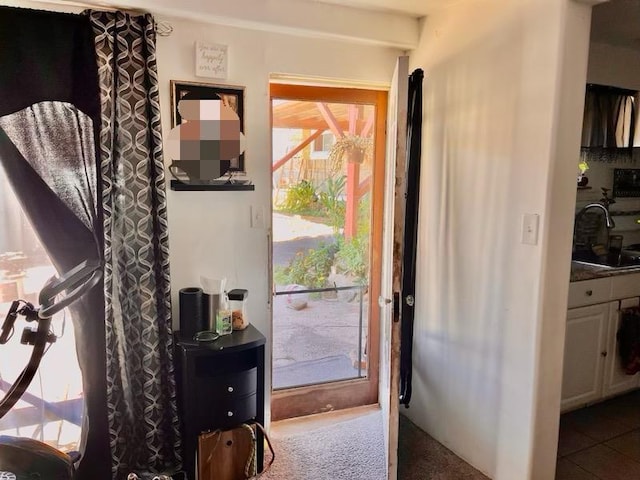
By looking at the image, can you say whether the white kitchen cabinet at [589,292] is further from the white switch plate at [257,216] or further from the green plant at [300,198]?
the white switch plate at [257,216]

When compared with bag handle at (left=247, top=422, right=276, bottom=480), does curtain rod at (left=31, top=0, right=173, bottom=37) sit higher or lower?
higher

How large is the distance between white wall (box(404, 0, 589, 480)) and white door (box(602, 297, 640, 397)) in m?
1.04

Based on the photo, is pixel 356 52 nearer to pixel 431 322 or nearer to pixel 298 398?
pixel 431 322

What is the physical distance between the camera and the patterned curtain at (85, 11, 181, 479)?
201cm

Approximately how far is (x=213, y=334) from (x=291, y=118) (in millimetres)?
1226

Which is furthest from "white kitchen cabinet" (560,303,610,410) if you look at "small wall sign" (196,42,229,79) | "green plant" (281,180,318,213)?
"small wall sign" (196,42,229,79)

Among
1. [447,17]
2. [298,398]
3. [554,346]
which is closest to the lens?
[554,346]

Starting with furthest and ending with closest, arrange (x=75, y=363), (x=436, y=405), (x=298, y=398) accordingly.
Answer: (x=298, y=398)
(x=436, y=405)
(x=75, y=363)

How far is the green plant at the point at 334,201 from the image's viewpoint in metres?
2.74

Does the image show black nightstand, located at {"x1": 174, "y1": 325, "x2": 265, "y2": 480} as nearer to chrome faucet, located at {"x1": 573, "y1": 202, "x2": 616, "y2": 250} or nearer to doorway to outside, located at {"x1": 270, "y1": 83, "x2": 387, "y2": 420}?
doorway to outside, located at {"x1": 270, "y1": 83, "x2": 387, "y2": 420}

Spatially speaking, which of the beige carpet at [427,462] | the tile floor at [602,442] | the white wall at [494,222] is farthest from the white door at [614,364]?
the beige carpet at [427,462]

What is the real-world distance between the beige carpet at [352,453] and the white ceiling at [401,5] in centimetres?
225

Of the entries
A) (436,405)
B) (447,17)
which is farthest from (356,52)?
(436,405)

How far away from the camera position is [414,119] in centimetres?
248
